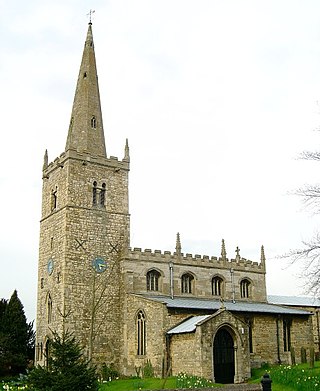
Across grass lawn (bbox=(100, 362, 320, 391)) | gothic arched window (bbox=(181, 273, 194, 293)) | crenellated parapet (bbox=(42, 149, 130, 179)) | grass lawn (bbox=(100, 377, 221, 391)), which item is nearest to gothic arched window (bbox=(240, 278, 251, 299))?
gothic arched window (bbox=(181, 273, 194, 293))

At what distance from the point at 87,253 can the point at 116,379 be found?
27.3 ft

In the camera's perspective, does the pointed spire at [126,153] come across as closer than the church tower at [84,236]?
No

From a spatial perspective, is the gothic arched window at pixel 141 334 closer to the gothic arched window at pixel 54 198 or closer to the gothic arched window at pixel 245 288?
the gothic arched window at pixel 54 198

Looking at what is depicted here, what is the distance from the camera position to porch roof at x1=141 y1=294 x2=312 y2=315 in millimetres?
37016

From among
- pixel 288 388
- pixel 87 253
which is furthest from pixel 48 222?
pixel 288 388

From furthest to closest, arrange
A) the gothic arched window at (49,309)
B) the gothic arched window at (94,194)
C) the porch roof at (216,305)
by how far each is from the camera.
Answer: the gothic arched window at (94,194) < the gothic arched window at (49,309) < the porch roof at (216,305)

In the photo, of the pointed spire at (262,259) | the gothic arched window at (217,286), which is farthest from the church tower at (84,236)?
the pointed spire at (262,259)

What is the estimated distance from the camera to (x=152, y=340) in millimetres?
35375

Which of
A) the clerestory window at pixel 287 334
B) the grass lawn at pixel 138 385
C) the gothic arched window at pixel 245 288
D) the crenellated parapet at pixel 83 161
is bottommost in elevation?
the grass lawn at pixel 138 385

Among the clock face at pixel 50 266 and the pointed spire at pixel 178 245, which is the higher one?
the pointed spire at pixel 178 245

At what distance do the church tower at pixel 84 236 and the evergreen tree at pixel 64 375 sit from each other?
15.7 m

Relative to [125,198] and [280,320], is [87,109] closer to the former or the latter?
[125,198]

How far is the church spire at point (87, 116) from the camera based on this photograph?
135 ft

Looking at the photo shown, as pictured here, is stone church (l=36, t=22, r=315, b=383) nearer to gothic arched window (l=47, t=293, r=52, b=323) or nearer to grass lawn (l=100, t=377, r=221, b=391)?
gothic arched window (l=47, t=293, r=52, b=323)
